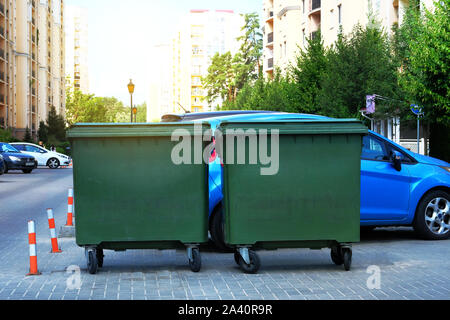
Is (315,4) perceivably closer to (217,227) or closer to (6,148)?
(6,148)

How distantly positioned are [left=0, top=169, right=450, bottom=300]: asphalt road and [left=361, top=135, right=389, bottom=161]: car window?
1243mm

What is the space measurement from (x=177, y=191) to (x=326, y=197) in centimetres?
158

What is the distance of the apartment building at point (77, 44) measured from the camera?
6255 inches

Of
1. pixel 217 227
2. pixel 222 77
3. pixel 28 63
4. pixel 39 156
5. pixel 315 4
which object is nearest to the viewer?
pixel 217 227

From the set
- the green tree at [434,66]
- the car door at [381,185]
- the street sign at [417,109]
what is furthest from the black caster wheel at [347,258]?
the street sign at [417,109]

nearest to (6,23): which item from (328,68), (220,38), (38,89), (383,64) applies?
(38,89)

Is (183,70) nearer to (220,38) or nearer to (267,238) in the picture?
(220,38)

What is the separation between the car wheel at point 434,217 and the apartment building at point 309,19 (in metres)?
19.9

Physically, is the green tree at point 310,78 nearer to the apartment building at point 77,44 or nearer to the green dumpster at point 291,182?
the green dumpster at point 291,182

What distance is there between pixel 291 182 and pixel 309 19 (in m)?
50.8

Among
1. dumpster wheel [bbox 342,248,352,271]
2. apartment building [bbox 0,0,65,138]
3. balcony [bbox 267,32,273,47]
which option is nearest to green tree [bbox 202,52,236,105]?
apartment building [bbox 0,0,65,138]

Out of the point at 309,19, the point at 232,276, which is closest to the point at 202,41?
the point at 309,19

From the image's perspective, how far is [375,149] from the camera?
10.1 metres

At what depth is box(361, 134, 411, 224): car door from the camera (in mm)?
9781
